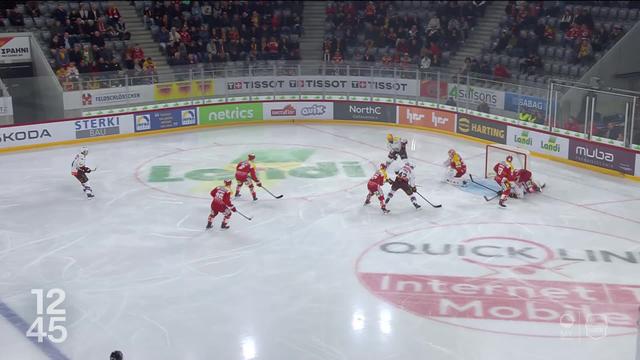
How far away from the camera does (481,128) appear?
23703 mm

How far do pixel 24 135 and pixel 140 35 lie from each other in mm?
8108

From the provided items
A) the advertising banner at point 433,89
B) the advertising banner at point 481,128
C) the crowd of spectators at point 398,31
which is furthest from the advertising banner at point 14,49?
the advertising banner at point 481,128

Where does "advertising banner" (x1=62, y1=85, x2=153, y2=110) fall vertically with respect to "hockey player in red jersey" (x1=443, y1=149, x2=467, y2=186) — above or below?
above

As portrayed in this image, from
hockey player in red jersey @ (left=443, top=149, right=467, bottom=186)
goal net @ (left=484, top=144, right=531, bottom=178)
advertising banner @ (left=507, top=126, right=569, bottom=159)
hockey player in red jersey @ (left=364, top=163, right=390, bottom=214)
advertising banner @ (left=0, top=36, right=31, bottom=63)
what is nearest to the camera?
hockey player in red jersey @ (left=364, top=163, right=390, bottom=214)

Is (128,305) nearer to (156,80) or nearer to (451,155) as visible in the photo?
(451,155)

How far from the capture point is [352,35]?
30953 mm

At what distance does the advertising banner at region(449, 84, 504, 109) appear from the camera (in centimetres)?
2317

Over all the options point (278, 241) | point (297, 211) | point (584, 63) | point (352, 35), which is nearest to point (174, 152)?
point (297, 211)

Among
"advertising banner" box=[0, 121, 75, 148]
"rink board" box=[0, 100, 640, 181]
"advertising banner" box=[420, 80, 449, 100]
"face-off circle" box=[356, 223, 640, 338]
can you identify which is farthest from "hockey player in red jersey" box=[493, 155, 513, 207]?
"advertising banner" box=[0, 121, 75, 148]

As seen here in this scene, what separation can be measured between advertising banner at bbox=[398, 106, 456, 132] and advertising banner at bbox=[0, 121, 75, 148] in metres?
10.2

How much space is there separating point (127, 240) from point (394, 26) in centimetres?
1748

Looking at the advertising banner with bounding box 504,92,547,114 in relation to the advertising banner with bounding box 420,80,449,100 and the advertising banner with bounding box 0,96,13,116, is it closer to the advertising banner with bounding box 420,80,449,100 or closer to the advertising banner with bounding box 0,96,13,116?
the advertising banner with bounding box 420,80,449,100

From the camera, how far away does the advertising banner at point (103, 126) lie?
24125 millimetres
